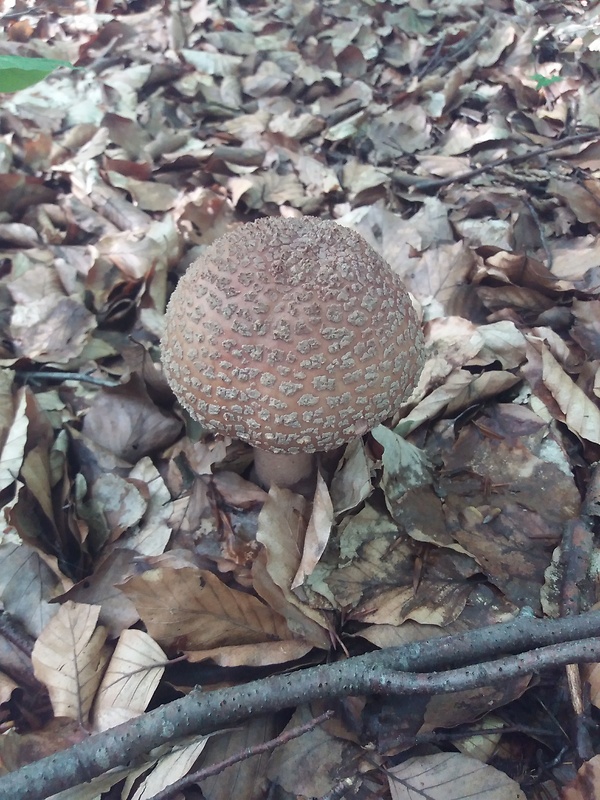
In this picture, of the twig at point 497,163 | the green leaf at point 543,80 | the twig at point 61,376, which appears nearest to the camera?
the twig at point 61,376

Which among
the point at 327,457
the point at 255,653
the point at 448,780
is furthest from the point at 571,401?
the point at 255,653

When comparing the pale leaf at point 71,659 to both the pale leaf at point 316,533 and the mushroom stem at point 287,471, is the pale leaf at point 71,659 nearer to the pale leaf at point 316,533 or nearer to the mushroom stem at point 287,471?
the pale leaf at point 316,533

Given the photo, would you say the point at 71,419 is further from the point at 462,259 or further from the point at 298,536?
the point at 462,259

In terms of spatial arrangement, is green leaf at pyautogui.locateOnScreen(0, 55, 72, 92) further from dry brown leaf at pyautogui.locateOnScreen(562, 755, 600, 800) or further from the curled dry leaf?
dry brown leaf at pyautogui.locateOnScreen(562, 755, 600, 800)

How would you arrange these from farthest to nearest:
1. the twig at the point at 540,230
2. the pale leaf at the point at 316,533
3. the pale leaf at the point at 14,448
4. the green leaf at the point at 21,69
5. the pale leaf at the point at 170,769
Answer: the twig at the point at 540,230 < the pale leaf at the point at 14,448 < the pale leaf at the point at 316,533 < the green leaf at the point at 21,69 < the pale leaf at the point at 170,769

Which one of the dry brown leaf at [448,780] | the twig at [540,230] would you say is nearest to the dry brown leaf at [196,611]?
the dry brown leaf at [448,780]

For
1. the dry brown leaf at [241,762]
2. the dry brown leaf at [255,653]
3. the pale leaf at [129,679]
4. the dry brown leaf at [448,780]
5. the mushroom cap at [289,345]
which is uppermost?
the mushroom cap at [289,345]

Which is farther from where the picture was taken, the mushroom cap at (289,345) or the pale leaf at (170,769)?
the mushroom cap at (289,345)

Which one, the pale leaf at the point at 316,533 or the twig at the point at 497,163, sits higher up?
the twig at the point at 497,163

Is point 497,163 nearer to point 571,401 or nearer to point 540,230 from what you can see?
point 540,230

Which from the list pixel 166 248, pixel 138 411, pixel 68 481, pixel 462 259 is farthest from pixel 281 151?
pixel 68 481
